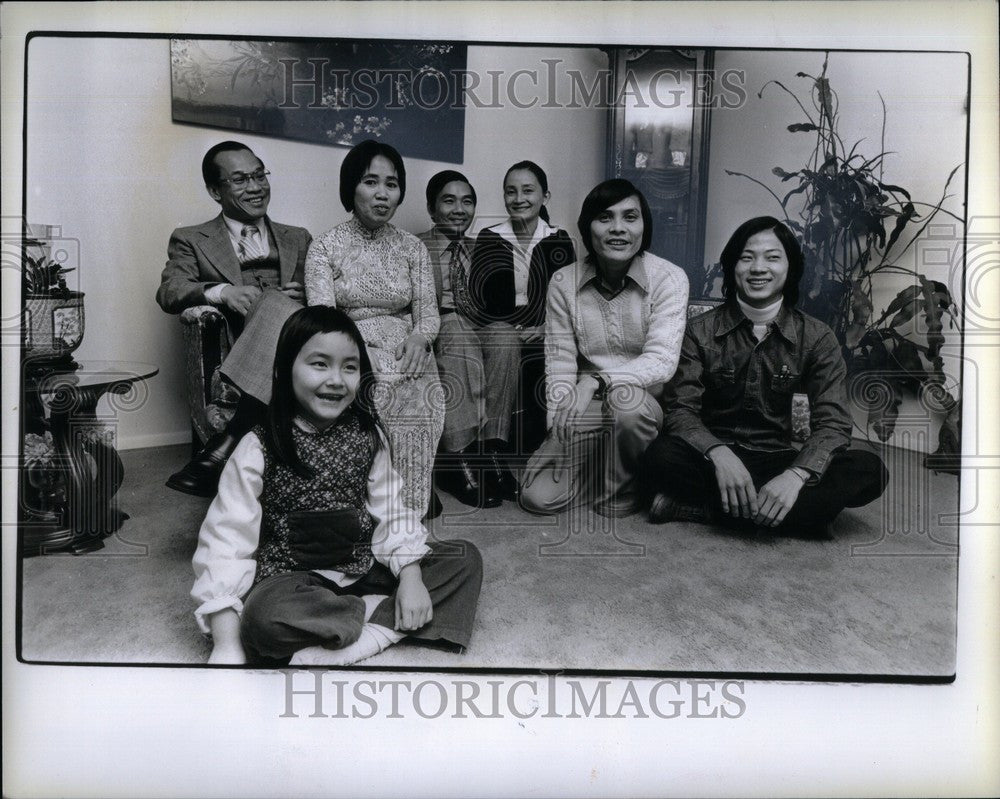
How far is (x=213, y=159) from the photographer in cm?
148

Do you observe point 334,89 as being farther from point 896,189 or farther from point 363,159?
point 896,189

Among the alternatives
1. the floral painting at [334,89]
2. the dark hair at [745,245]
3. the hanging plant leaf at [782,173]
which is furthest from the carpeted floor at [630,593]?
the floral painting at [334,89]

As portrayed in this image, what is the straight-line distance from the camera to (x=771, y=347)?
4.96 ft

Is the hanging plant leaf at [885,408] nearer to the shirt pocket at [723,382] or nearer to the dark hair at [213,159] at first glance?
the shirt pocket at [723,382]

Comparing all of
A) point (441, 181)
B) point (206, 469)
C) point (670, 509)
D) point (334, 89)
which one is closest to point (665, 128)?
point (441, 181)

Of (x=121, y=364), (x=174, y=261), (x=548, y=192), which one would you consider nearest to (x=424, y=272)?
(x=548, y=192)

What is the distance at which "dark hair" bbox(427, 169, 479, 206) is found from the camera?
148 cm

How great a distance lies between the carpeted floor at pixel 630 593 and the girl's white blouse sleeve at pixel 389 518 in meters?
0.06

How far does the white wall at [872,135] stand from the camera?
148 cm

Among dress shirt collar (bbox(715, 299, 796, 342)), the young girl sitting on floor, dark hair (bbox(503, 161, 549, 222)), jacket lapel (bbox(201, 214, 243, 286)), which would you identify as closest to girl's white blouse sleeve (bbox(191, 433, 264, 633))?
the young girl sitting on floor

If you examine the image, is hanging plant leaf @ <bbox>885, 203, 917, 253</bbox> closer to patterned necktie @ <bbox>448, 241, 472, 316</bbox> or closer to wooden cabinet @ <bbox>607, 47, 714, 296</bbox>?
wooden cabinet @ <bbox>607, 47, 714, 296</bbox>

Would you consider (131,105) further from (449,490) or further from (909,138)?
(909,138)

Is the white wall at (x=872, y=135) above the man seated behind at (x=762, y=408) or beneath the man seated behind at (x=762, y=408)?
above

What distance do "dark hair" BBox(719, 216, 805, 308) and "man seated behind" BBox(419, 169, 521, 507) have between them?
0.51 m
